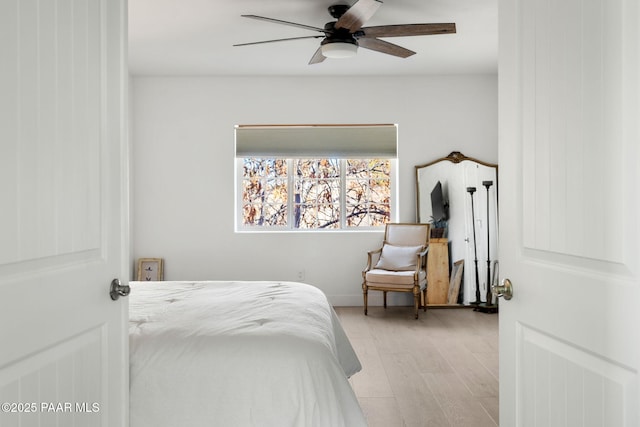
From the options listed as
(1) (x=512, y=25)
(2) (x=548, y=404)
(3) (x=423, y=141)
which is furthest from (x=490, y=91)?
(2) (x=548, y=404)

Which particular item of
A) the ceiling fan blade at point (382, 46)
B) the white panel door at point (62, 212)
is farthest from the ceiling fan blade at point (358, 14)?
the white panel door at point (62, 212)

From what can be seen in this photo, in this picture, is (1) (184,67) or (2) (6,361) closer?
(2) (6,361)

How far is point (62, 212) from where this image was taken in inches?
49.6

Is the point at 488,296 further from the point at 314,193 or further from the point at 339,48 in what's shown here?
the point at 339,48

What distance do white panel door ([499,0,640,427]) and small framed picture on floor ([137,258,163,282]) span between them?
15.9ft

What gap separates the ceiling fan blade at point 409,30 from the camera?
3.31 meters

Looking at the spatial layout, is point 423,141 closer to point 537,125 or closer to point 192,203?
point 192,203

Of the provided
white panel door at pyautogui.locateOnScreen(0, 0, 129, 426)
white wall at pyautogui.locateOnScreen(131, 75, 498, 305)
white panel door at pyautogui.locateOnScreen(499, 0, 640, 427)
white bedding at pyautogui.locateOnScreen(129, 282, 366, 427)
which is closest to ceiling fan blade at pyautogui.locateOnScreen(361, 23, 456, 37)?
white panel door at pyautogui.locateOnScreen(499, 0, 640, 427)

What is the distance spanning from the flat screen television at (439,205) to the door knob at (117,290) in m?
4.70

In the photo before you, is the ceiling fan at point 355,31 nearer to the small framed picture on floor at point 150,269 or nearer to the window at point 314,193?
the window at point 314,193

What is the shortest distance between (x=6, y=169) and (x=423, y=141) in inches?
208

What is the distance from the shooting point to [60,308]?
1.24 m

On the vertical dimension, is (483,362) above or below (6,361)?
below

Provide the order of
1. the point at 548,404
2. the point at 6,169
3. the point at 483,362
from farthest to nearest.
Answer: the point at 483,362 < the point at 548,404 < the point at 6,169
